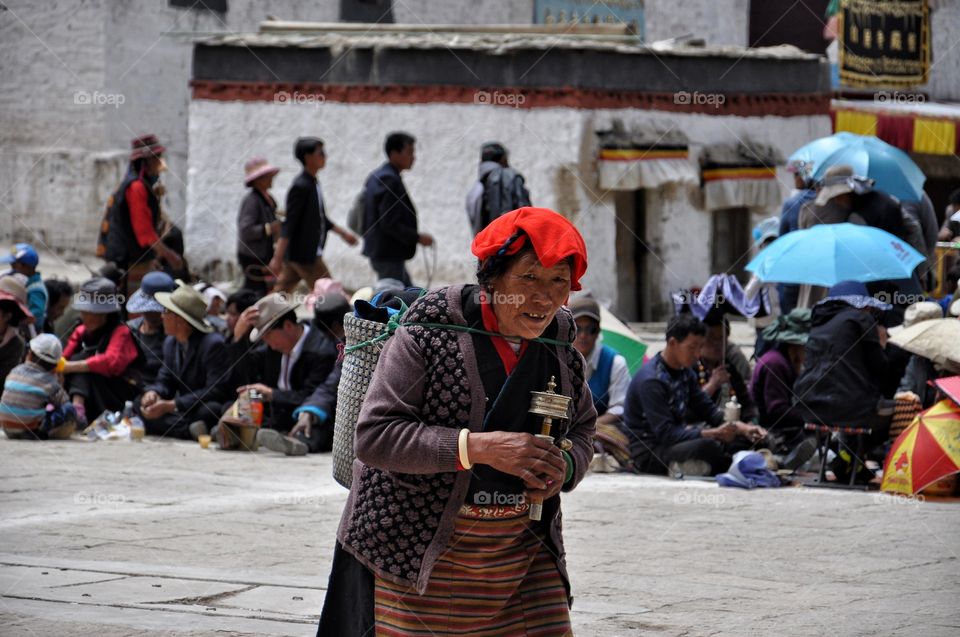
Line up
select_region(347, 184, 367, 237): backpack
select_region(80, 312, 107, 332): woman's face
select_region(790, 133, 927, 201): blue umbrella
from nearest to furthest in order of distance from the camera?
select_region(80, 312, 107, 332): woman's face < select_region(790, 133, 927, 201): blue umbrella < select_region(347, 184, 367, 237): backpack

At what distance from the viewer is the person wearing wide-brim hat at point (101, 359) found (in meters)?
11.1

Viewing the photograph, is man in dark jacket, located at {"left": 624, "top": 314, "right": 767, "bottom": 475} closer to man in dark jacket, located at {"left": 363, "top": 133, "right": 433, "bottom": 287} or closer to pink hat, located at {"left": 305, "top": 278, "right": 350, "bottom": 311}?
pink hat, located at {"left": 305, "top": 278, "right": 350, "bottom": 311}

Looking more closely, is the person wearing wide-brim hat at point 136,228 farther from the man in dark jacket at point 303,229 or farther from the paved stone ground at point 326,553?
the paved stone ground at point 326,553

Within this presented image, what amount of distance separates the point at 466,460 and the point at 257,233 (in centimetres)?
1061

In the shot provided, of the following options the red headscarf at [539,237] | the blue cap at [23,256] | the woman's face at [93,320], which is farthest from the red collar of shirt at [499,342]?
the blue cap at [23,256]

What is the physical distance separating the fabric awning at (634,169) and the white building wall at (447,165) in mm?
179

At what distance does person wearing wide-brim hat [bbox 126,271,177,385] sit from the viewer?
1149 centimetres

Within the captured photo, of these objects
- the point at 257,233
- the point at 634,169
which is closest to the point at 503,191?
the point at 257,233

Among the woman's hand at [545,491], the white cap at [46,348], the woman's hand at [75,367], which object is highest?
the woman's hand at [545,491]

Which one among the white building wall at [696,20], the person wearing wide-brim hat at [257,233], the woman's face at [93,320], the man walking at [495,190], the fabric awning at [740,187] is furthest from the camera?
the white building wall at [696,20]

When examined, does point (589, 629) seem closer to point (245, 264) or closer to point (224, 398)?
point (224, 398)

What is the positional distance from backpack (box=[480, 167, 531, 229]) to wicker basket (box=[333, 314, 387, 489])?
31.1 ft

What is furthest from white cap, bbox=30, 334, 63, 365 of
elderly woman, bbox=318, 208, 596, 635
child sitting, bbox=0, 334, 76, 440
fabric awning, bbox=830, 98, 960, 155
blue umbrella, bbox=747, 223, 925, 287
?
fabric awning, bbox=830, 98, 960, 155

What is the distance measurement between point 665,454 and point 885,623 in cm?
383
